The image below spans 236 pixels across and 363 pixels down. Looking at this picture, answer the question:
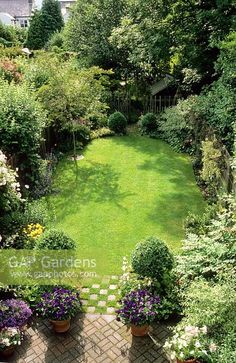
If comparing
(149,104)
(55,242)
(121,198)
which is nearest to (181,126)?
(149,104)

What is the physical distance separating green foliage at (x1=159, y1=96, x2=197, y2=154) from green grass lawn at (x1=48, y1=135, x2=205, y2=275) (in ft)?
1.64

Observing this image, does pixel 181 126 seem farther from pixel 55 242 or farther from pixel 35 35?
pixel 35 35

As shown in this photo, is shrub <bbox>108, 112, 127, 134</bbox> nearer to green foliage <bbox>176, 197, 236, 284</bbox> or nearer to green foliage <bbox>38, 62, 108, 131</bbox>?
green foliage <bbox>38, 62, 108, 131</bbox>

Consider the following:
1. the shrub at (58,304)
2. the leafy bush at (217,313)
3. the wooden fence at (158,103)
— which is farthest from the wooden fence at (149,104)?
the leafy bush at (217,313)

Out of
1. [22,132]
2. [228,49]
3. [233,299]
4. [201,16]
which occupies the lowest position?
[233,299]

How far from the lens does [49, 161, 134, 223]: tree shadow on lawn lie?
36.9 ft

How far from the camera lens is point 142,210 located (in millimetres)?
10828

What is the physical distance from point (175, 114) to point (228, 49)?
5140 mm

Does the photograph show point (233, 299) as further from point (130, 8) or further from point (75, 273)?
point (130, 8)

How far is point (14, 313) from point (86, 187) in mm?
6294

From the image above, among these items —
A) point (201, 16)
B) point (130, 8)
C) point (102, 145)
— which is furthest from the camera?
point (130, 8)

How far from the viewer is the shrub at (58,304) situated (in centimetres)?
648

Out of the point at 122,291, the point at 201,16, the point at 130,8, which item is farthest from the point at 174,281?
the point at 130,8

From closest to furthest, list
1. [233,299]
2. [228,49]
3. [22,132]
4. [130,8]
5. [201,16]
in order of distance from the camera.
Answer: [233,299] < [22,132] < [228,49] < [201,16] < [130,8]
